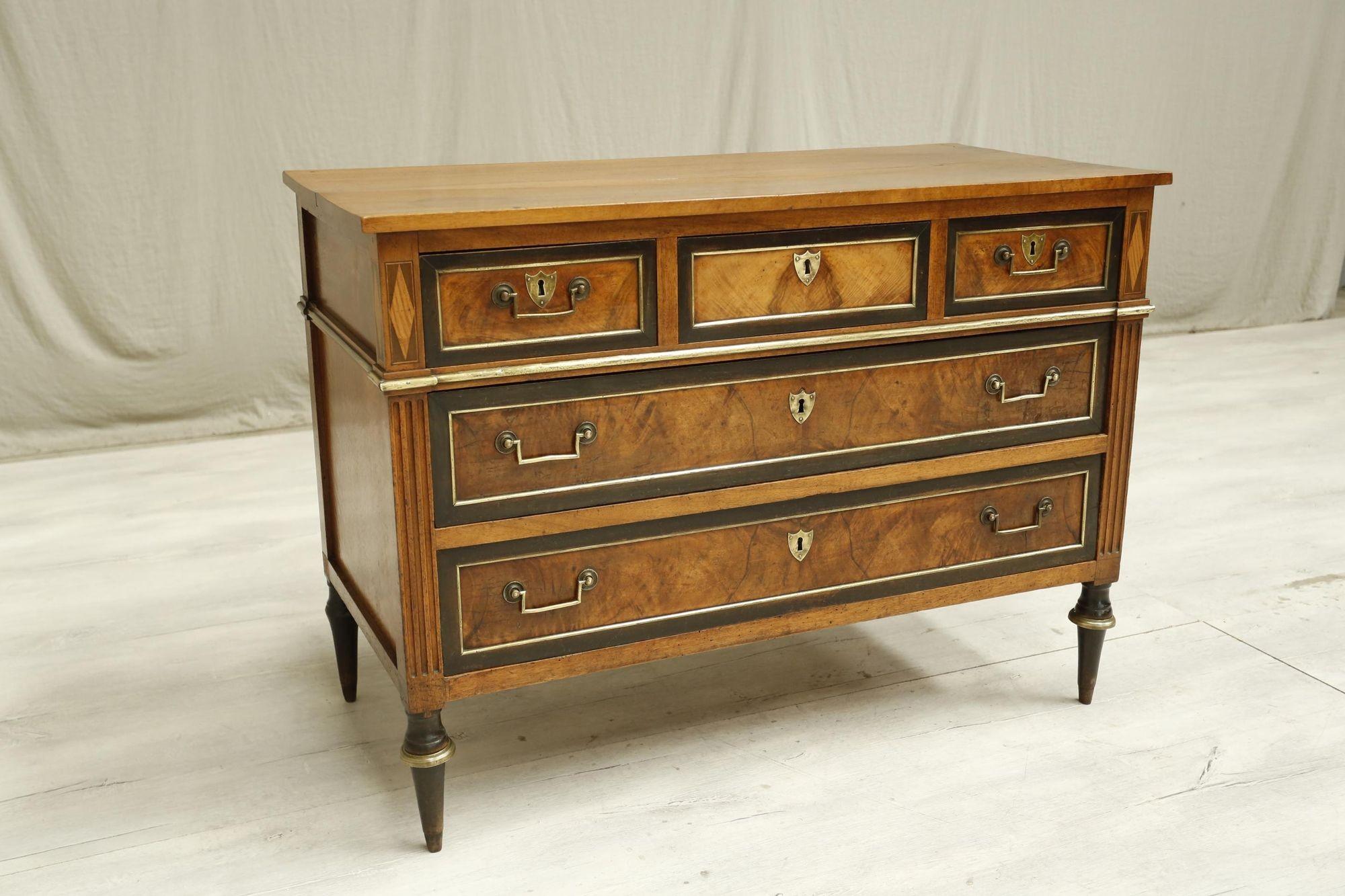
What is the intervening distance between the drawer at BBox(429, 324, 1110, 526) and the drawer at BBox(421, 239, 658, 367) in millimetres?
61

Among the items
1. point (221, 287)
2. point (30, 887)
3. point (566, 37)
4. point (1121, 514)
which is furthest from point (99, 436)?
point (1121, 514)

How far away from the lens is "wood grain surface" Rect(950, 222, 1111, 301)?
83.4 inches

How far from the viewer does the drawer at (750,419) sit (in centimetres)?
189

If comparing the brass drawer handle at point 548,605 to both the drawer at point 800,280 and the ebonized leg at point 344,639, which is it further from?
the ebonized leg at point 344,639

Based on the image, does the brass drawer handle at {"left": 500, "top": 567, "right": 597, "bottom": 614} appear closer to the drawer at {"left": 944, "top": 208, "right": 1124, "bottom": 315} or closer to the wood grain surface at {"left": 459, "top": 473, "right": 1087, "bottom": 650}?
the wood grain surface at {"left": 459, "top": 473, "right": 1087, "bottom": 650}

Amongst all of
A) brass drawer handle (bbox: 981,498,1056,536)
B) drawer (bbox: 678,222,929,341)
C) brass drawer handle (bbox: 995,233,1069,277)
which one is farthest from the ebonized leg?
brass drawer handle (bbox: 995,233,1069,277)

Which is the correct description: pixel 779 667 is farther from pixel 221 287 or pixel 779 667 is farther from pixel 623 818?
pixel 221 287

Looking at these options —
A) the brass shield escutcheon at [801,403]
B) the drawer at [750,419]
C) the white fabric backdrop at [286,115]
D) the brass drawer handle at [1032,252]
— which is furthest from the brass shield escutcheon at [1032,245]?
the white fabric backdrop at [286,115]

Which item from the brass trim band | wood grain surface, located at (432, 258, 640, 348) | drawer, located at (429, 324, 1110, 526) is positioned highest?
wood grain surface, located at (432, 258, 640, 348)

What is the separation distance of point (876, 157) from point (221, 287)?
2391 millimetres

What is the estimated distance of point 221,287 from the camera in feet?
13.5

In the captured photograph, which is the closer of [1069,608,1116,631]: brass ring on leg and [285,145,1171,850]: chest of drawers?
[285,145,1171,850]: chest of drawers

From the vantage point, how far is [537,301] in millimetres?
1856

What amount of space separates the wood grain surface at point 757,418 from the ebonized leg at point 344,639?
662 millimetres
